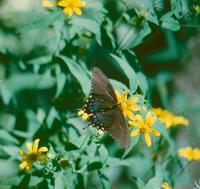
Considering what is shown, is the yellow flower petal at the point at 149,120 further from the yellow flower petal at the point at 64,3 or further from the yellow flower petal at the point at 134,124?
the yellow flower petal at the point at 64,3

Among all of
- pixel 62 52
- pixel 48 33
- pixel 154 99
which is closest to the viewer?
pixel 62 52

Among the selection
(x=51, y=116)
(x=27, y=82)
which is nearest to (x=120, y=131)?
(x=51, y=116)

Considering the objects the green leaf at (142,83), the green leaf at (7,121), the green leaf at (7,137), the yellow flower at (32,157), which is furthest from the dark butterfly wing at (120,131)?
the green leaf at (7,121)

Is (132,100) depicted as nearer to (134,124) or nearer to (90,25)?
(134,124)

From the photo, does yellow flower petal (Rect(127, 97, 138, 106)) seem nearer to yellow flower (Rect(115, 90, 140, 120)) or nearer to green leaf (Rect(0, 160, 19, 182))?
yellow flower (Rect(115, 90, 140, 120))

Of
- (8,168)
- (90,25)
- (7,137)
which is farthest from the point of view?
(8,168)

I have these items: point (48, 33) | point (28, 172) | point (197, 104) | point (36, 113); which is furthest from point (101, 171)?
point (197, 104)

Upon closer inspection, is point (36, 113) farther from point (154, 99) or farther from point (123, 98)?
point (154, 99)
